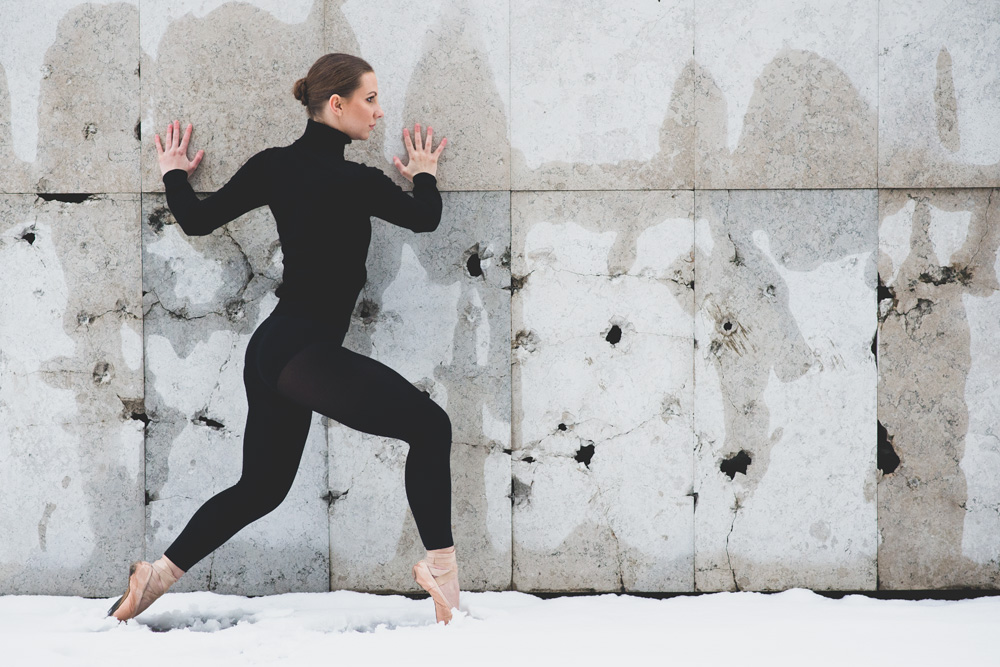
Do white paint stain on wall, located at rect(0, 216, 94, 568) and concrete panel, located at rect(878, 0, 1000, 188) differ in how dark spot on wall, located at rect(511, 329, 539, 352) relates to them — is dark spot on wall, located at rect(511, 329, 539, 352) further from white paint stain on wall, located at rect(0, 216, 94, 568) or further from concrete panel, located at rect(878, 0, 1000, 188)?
white paint stain on wall, located at rect(0, 216, 94, 568)

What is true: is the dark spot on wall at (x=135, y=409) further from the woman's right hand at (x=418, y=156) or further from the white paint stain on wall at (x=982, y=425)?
the white paint stain on wall at (x=982, y=425)

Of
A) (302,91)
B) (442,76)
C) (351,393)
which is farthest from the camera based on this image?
(442,76)

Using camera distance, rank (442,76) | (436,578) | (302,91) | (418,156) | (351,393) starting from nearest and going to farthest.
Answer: (351,393) → (436,578) → (302,91) → (418,156) → (442,76)

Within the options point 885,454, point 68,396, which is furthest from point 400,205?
point 885,454

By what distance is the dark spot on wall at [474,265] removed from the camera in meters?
2.94

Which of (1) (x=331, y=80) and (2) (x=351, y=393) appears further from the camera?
(1) (x=331, y=80)

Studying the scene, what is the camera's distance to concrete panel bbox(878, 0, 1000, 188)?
115 inches

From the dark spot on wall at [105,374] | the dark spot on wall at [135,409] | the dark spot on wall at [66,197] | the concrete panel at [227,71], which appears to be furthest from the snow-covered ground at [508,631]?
the concrete panel at [227,71]

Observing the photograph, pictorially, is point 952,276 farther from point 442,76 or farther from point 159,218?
point 159,218

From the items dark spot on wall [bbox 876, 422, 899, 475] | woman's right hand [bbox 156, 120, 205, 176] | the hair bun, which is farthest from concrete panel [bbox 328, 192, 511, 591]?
dark spot on wall [bbox 876, 422, 899, 475]

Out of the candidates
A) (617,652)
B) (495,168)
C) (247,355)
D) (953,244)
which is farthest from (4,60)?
(953,244)

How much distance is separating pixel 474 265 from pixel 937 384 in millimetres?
1874

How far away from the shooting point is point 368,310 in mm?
2938

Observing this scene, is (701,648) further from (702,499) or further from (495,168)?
(495,168)
